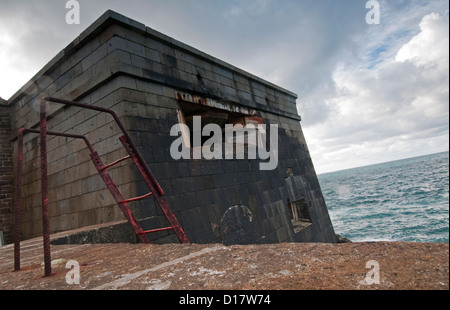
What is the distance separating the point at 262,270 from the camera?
124cm

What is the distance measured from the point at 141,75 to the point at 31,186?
4438 mm

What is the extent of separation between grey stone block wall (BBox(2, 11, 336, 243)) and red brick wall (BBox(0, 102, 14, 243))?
0.52 meters

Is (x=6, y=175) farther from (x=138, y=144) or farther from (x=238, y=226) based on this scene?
(x=238, y=226)

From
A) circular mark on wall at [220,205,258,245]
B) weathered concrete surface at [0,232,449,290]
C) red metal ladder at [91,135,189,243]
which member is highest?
red metal ladder at [91,135,189,243]

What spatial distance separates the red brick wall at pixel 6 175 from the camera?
6766mm

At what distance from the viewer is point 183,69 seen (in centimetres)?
556

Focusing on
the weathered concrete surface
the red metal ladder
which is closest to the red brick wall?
the red metal ladder

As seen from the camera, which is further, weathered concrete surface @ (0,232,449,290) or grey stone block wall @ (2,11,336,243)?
grey stone block wall @ (2,11,336,243)

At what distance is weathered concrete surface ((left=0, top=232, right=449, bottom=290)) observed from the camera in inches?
38.1

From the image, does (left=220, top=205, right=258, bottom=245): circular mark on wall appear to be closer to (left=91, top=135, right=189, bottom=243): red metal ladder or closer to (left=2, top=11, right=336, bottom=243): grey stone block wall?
(left=2, top=11, right=336, bottom=243): grey stone block wall

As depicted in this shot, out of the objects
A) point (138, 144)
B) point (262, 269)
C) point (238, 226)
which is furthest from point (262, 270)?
point (238, 226)

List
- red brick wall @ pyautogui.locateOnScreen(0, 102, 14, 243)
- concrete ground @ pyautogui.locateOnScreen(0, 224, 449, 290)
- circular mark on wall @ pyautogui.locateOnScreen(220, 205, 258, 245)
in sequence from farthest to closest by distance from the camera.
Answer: red brick wall @ pyautogui.locateOnScreen(0, 102, 14, 243) < circular mark on wall @ pyautogui.locateOnScreen(220, 205, 258, 245) < concrete ground @ pyautogui.locateOnScreen(0, 224, 449, 290)
